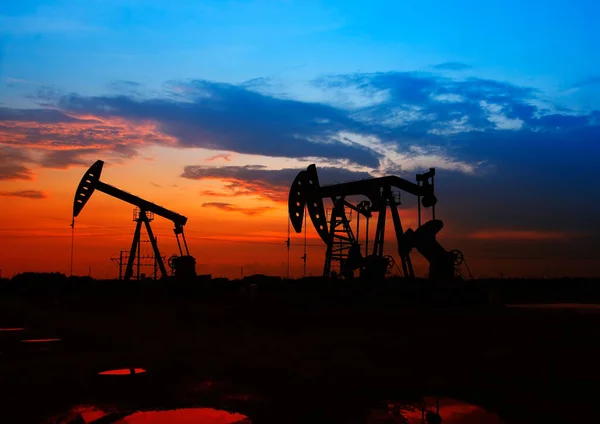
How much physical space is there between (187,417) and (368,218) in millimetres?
26123

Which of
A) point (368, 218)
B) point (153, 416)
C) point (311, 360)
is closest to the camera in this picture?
point (153, 416)

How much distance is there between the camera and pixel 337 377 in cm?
1176

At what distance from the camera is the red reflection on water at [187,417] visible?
8641 millimetres

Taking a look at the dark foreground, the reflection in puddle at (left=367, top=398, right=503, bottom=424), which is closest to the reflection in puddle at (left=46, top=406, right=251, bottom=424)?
the dark foreground

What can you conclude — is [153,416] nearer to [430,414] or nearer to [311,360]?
[430,414]

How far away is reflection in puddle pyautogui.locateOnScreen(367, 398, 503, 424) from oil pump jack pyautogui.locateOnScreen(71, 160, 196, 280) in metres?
32.8

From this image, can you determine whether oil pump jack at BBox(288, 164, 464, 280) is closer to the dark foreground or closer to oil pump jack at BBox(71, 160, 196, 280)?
the dark foreground

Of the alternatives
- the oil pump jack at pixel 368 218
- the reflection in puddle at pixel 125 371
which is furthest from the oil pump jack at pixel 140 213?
the reflection in puddle at pixel 125 371

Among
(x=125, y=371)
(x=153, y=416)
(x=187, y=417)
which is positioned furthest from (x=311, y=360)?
(x=153, y=416)

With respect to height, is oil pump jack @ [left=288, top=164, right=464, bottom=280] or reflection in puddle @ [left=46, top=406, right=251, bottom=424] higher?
oil pump jack @ [left=288, top=164, right=464, bottom=280]

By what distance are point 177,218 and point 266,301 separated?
803 inches

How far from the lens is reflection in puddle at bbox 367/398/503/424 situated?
871 centimetres

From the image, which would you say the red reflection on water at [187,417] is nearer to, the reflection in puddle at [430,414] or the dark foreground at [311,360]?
the dark foreground at [311,360]

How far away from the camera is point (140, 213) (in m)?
41.3
